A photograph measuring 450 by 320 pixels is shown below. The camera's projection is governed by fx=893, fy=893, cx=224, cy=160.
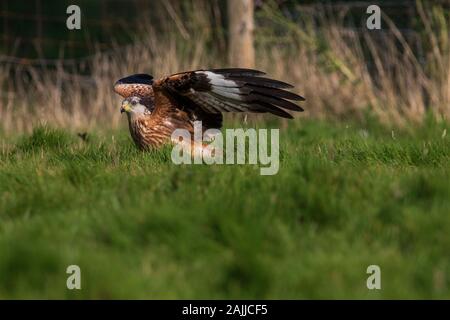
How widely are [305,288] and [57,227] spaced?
1267 mm

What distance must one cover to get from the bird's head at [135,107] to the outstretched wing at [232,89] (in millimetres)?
367

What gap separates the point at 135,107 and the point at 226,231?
2.78 metres

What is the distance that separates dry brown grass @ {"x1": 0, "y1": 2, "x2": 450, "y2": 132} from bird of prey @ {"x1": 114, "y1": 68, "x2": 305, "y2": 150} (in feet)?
6.42

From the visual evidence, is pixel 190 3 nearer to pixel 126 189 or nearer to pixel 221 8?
pixel 221 8

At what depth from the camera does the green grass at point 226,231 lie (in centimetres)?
379

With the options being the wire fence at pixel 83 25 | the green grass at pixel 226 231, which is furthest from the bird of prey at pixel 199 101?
the wire fence at pixel 83 25

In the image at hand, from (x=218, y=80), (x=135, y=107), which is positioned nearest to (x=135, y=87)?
(x=135, y=107)

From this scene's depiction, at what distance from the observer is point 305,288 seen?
→ 376 cm

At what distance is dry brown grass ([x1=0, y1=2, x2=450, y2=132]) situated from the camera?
29.5 ft

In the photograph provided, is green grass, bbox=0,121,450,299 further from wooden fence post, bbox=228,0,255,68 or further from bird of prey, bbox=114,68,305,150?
wooden fence post, bbox=228,0,255,68

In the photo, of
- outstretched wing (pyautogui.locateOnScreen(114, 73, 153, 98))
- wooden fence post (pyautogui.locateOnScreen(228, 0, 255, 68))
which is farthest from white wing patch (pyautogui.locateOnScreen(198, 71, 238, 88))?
wooden fence post (pyautogui.locateOnScreen(228, 0, 255, 68))

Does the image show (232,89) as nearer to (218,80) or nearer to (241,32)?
(218,80)

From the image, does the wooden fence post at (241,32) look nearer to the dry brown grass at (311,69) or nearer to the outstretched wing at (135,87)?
the dry brown grass at (311,69)

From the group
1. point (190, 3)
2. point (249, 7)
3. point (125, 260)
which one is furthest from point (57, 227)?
point (190, 3)
